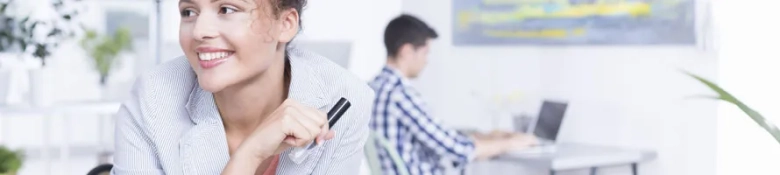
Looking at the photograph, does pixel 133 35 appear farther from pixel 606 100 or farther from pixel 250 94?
pixel 250 94

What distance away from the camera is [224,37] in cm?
130

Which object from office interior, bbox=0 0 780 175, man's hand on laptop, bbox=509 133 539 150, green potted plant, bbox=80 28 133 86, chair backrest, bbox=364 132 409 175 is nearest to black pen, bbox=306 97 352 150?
chair backrest, bbox=364 132 409 175

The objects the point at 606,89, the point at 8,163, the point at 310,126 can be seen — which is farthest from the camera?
the point at 606,89

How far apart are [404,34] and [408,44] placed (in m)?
0.05

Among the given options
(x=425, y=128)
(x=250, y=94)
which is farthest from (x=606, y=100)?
(x=250, y=94)

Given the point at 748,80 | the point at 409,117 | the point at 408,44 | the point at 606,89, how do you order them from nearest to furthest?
the point at 409,117
the point at 408,44
the point at 748,80
the point at 606,89

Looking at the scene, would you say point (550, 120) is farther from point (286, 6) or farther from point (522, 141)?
point (286, 6)

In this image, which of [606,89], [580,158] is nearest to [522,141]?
[580,158]

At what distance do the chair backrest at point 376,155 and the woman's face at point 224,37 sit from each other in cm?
172

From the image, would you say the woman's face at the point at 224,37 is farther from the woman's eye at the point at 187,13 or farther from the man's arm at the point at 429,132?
the man's arm at the point at 429,132

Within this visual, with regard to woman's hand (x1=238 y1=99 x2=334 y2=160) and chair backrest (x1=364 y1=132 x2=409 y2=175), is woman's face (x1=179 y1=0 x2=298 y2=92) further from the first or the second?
chair backrest (x1=364 y1=132 x2=409 y2=175)

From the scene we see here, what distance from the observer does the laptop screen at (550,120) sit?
4.62 metres

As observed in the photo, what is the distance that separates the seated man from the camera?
3.67 metres

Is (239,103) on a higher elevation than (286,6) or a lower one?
lower
